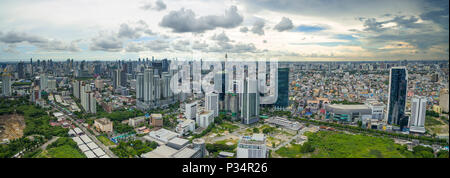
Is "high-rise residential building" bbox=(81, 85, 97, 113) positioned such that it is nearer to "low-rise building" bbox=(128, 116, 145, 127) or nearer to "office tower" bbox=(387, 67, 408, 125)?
"low-rise building" bbox=(128, 116, 145, 127)

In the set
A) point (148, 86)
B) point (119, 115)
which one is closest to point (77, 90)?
point (148, 86)

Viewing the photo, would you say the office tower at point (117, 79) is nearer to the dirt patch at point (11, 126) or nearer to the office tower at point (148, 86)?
the office tower at point (148, 86)

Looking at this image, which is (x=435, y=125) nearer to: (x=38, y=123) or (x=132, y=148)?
(x=132, y=148)

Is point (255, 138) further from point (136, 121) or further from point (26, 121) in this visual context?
point (26, 121)
